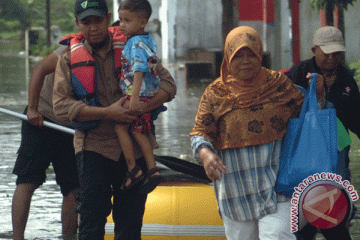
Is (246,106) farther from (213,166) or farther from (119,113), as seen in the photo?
(119,113)

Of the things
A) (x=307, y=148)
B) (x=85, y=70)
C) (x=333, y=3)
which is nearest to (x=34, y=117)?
(x=85, y=70)

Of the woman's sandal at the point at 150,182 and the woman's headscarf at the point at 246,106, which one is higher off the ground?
the woman's headscarf at the point at 246,106

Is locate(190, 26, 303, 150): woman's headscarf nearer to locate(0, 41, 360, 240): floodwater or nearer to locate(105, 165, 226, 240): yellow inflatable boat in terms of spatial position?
locate(105, 165, 226, 240): yellow inflatable boat

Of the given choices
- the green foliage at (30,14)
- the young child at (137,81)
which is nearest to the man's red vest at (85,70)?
the young child at (137,81)

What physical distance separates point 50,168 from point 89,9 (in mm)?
4665

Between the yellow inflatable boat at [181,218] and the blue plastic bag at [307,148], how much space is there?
1.22m

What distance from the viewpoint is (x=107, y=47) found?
434cm

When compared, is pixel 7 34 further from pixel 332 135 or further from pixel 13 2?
pixel 332 135

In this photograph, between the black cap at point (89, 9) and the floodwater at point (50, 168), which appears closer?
the black cap at point (89, 9)

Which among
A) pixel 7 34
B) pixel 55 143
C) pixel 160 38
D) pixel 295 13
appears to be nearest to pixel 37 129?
pixel 55 143

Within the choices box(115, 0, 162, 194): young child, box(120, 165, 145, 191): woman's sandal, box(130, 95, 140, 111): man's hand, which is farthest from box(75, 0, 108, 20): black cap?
box(120, 165, 145, 191): woman's sandal

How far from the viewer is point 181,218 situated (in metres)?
4.96

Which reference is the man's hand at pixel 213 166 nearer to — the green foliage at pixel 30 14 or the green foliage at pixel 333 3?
the green foliage at pixel 333 3

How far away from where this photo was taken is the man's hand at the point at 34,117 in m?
5.12
